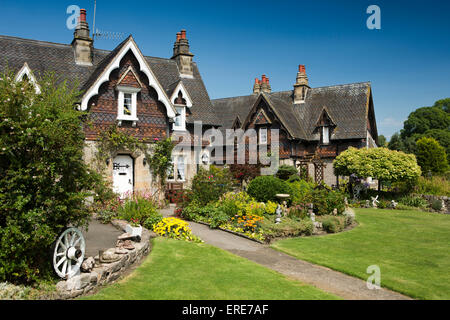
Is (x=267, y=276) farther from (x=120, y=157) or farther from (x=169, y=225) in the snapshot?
(x=120, y=157)

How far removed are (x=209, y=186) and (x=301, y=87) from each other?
21.5 m

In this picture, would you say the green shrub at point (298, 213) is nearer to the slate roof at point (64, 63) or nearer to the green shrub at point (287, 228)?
the green shrub at point (287, 228)

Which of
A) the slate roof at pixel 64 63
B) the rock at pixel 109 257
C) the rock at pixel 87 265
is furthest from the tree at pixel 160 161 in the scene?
the rock at pixel 87 265

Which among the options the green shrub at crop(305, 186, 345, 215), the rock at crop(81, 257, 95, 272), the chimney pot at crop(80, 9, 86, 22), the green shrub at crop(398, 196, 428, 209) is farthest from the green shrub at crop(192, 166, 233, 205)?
the green shrub at crop(398, 196, 428, 209)

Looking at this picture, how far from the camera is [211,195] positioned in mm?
16641

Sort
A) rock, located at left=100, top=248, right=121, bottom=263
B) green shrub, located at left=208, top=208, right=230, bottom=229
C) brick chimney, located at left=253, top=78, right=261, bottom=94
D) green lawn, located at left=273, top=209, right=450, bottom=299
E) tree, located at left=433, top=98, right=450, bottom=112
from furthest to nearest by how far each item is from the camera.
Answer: tree, located at left=433, top=98, right=450, bottom=112 → brick chimney, located at left=253, top=78, right=261, bottom=94 → green shrub, located at left=208, top=208, right=230, bottom=229 → green lawn, located at left=273, top=209, right=450, bottom=299 → rock, located at left=100, top=248, right=121, bottom=263

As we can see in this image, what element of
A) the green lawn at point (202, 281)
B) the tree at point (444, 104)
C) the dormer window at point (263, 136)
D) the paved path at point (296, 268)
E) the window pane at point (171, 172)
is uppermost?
the tree at point (444, 104)

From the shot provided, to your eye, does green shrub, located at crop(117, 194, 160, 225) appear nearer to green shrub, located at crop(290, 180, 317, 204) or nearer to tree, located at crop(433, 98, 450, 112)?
green shrub, located at crop(290, 180, 317, 204)

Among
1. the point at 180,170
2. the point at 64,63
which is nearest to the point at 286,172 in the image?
the point at 180,170

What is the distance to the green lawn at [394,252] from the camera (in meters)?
8.61

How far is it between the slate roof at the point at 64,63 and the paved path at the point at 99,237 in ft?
27.7

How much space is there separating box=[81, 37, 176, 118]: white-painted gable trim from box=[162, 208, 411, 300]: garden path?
833 centimetres

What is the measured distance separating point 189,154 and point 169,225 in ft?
34.4

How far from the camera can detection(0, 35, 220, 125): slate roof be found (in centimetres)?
1945
